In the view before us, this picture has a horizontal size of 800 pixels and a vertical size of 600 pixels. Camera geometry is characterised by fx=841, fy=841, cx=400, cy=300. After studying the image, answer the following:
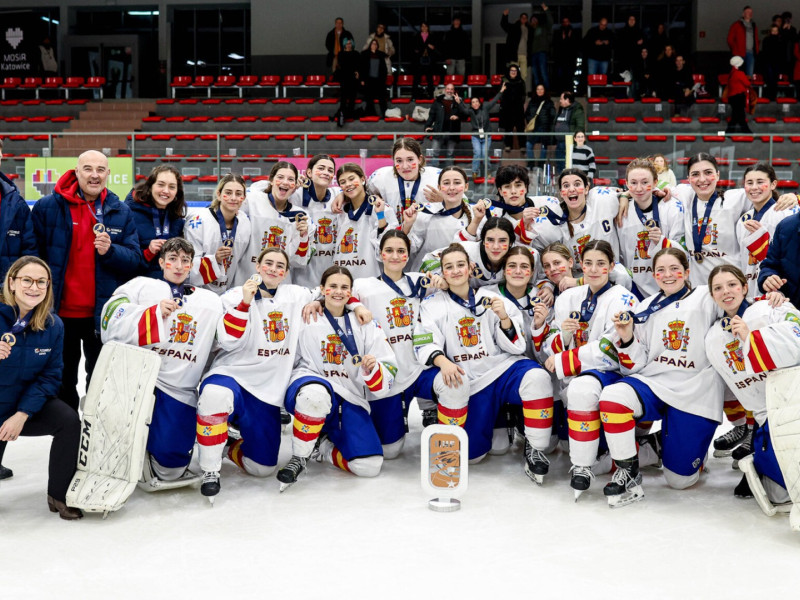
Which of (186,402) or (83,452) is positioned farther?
(186,402)

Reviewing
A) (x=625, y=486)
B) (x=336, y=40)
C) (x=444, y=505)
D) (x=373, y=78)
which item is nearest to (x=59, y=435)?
(x=444, y=505)

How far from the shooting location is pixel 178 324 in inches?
171

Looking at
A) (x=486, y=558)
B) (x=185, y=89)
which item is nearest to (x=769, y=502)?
(x=486, y=558)

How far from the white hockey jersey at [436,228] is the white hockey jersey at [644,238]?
1015 millimetres

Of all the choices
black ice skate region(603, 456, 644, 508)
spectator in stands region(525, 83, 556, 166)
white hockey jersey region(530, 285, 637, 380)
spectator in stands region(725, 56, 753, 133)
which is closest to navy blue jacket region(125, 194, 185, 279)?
white hockey jersey region(530, 285, 637, 380)

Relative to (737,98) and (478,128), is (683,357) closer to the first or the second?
(478,128)

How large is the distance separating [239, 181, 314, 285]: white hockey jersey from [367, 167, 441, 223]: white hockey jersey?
618mm

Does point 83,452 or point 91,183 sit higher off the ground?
point 91,183

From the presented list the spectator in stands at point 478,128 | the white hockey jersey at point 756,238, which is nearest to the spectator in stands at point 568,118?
the spectator in stands at point 478,128

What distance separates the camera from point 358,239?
5.61 metres

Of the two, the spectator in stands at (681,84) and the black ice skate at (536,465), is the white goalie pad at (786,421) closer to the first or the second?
the black ice skate at (536,465)

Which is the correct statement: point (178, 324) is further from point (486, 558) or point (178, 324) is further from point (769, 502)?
point (769, 502)

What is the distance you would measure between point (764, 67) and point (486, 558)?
15828 mm

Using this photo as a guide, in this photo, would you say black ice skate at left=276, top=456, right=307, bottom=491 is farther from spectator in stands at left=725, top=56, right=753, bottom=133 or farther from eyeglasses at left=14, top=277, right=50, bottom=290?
spectator in stands at left=725, top=56, right=753, bottom=133
